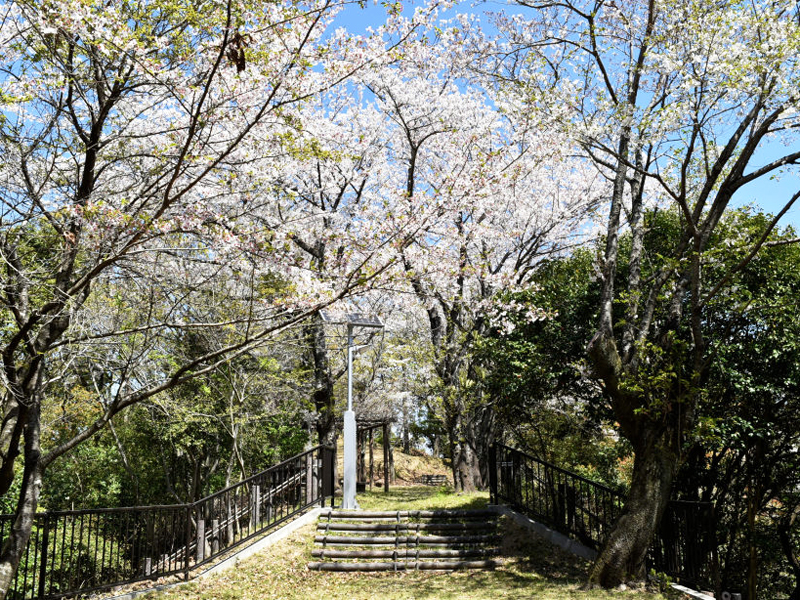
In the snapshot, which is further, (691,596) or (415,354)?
(415,354)

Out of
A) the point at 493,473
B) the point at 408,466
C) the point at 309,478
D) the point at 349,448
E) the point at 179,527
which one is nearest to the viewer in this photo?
the point at 179,527

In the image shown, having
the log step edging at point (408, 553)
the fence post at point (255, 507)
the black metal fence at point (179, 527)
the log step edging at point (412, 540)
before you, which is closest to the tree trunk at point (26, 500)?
the black metal fence at point (179, 527)

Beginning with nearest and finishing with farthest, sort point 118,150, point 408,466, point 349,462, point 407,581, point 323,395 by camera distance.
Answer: point 118,150 → point 407,581 → point 349,462 → point 323,395 → point 408,466

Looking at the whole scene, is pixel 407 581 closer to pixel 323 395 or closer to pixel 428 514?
pixel 428 514

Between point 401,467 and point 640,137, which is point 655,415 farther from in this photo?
point 401,467

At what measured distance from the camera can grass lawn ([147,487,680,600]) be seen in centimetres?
834

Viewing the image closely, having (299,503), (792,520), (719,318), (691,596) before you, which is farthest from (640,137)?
(299,503)

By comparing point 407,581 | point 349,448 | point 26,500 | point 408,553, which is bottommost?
point 407,581

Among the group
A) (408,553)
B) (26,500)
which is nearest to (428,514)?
(408,553)

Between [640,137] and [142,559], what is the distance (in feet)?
29.3

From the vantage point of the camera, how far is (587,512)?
400 inches

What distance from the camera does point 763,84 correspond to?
7793 millimetres

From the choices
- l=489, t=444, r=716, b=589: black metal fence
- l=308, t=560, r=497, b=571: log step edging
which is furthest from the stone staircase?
l=489, t=444, r=716, b=589: black metal fence

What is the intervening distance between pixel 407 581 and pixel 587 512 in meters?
3.03
